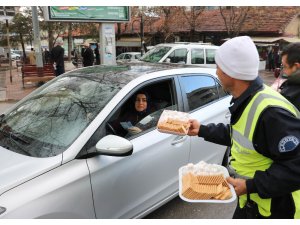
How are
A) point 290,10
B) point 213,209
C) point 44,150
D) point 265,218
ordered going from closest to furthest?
point 265,218
point 44,150
point 213,209
point 290,10

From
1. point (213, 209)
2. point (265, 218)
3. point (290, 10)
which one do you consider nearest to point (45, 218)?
point (265, 218)

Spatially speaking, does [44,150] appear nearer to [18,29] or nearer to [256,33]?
[256,33]

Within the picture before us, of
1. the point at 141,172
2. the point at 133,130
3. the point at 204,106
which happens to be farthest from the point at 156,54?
the point at 141,172

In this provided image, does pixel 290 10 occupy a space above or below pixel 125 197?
above

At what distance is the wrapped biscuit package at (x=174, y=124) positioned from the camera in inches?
88.5

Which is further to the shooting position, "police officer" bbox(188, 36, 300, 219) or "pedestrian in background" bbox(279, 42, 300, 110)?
"pedestrian in background" bbox(279, 42, 300, 110)

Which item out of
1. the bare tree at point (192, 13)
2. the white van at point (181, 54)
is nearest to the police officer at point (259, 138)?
the white van at point (181, 54)

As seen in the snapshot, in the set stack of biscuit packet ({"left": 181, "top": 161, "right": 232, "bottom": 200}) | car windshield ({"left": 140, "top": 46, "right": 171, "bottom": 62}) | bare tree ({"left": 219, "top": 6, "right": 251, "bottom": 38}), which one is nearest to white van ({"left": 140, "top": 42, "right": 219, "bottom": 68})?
car windshield ({"left": 140, "top": 46, "right": 171, "bottom": 62})

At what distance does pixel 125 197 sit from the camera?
8.46 ft

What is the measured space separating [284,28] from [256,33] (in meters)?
2.08

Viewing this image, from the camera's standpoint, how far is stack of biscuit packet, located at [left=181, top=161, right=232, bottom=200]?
1.79 m

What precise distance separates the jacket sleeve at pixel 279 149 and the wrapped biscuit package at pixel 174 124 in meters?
0.68

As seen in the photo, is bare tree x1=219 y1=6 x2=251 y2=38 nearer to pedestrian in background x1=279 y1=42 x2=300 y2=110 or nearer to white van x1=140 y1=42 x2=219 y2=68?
white van x1=140 y1=42 x2=219 y2=68

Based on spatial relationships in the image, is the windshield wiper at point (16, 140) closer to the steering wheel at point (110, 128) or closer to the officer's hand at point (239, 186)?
the steering wheel at point (110, 128)
